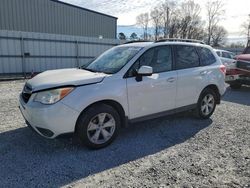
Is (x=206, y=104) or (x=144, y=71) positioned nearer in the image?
(x=144, y=71)

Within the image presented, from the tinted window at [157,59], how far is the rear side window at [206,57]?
3.43 feet

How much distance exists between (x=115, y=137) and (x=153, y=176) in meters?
1.17

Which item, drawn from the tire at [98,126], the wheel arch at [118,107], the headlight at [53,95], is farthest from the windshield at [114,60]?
the headlight at [53,95]

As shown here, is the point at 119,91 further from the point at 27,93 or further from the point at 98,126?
the point at 27,93

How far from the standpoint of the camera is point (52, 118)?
141 inches

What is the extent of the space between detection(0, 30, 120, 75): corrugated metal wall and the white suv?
960 centimetres

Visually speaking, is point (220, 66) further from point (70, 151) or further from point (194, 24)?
point (194, 24)

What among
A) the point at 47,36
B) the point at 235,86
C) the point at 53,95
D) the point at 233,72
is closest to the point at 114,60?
the point at 53,95

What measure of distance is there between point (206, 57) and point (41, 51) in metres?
11.0

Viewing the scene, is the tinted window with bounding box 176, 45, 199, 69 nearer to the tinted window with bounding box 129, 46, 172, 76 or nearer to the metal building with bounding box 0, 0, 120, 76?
the tinted window with bounding box 129, 46, 172, 76

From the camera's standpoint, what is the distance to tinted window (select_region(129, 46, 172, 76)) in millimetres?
4491

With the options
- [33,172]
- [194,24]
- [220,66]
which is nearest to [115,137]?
[33,172]

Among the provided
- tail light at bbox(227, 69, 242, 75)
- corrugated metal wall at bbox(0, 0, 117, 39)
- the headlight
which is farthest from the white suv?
corrugated metal wall at bbox(0, 0, 117, 39)

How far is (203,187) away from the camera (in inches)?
120
